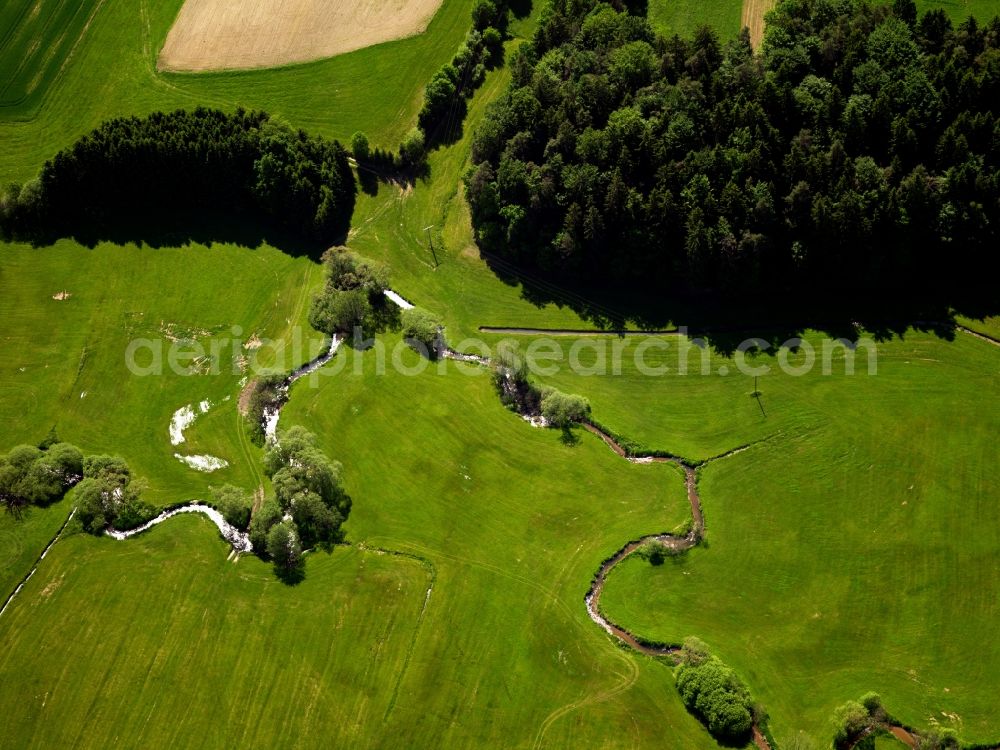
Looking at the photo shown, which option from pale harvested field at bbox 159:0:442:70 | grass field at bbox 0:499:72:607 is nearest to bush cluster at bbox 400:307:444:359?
pale harvested field at bbox 159:0:442:70

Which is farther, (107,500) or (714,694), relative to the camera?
(107,500)

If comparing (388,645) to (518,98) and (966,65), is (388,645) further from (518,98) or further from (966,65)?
(966,65)

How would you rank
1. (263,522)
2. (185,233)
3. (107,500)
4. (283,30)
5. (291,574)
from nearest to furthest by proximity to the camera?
(263,522), (291,574), (107,500), (185,233), (283,30)

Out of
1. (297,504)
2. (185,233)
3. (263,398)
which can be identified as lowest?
(297,504)

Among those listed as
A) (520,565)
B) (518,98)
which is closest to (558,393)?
(520,565)

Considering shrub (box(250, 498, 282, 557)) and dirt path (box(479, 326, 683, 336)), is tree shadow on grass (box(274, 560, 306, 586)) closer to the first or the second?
shrub (box(250, 498, 282, 557))

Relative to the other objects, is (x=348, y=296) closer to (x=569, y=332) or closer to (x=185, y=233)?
(x=185, y=233)

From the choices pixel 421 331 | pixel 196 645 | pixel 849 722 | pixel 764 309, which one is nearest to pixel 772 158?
pixel 764 309
